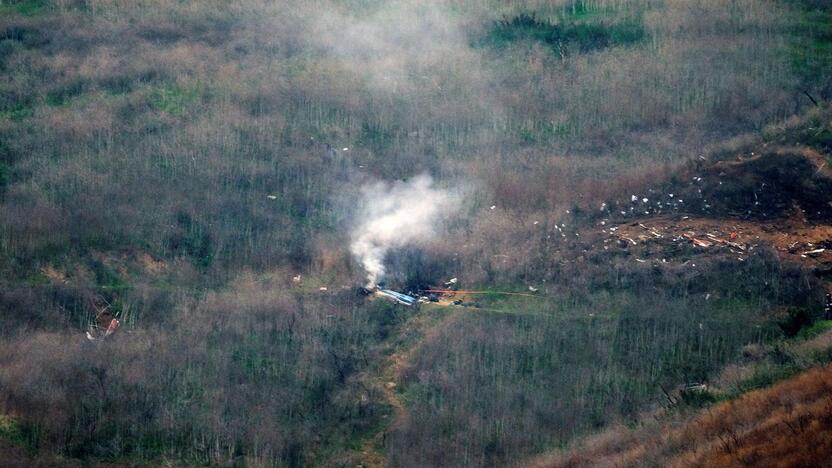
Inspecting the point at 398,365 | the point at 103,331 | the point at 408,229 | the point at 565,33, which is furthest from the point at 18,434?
the point at 565,33

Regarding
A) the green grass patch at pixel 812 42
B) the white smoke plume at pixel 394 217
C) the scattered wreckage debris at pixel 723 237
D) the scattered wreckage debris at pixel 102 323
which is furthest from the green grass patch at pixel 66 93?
the green grass patch at pixel 812 42

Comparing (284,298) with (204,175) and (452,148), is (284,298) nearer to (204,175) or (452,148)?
(204,175)

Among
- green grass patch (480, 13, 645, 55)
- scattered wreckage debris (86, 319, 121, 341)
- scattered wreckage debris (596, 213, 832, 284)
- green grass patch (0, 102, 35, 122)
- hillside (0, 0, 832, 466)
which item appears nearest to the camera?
hillside (0, 0, 832, 466)

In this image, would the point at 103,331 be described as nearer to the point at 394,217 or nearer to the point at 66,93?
the point at 394,217

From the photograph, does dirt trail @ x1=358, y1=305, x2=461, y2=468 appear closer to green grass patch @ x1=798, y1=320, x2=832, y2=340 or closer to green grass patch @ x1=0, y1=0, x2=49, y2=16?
green grass patch @ x1=798, y1=320, x2=832, y2=340

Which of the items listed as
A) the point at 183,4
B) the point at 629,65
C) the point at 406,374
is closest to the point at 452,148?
the point at 629,65

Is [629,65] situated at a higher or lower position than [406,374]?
higher

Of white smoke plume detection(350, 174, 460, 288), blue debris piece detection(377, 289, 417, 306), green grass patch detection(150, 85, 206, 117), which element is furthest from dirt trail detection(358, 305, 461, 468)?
green grass patch detection(150, 85, 206, 117)

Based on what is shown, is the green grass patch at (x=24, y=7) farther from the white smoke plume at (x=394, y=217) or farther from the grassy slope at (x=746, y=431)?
the grassy slope at (x=746, y=431)
